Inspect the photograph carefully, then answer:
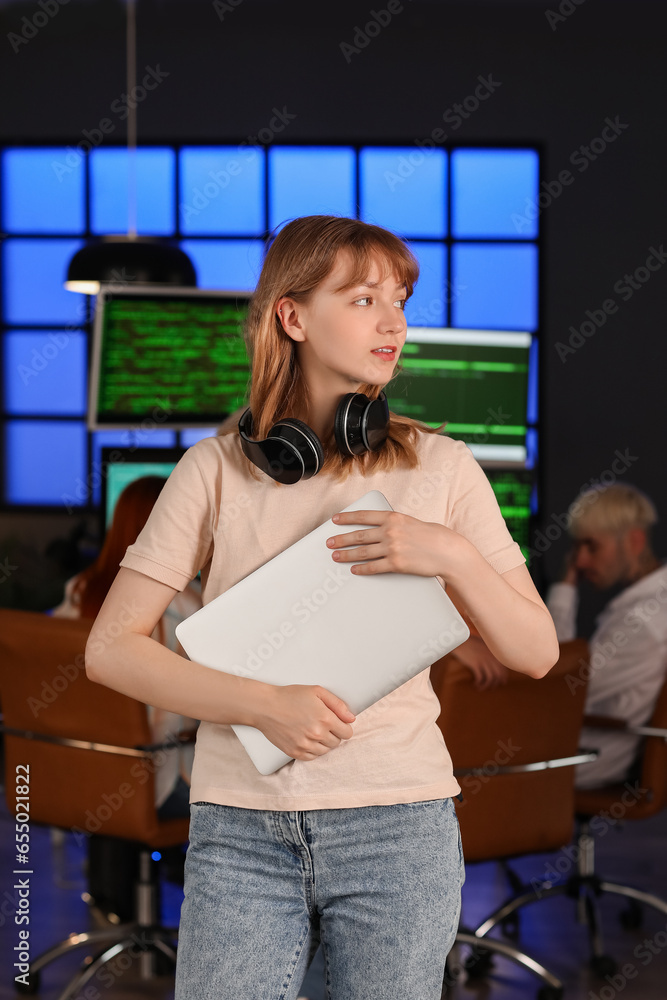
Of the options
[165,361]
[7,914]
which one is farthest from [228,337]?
[7,914]

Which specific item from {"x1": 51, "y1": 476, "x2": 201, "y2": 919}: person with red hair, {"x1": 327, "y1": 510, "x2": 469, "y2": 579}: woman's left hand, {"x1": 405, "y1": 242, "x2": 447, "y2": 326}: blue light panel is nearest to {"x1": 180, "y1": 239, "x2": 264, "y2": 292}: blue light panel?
{"x1": 405, "y1": 242, "x2": 447, "y2": 326}: blue light panel

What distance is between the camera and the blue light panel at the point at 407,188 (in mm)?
5727

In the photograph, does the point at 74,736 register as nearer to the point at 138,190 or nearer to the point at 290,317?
the point at 290,317

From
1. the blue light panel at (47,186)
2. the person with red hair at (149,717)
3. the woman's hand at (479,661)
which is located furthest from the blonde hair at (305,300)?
the blue light panel at (47,186)

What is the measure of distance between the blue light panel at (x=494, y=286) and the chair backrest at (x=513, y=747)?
12.3 feet

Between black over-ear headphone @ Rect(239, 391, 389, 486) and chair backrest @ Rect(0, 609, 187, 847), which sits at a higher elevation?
black over-ear headphone @ Rect(239, 391, 389, 486)

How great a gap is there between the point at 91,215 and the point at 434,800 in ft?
17.7

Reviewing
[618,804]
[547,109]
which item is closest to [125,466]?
[618,804]

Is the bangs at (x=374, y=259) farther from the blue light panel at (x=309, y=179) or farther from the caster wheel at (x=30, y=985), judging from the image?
the blue light panel at (x=309, y=179)

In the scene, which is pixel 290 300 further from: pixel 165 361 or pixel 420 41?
pixel 420 41

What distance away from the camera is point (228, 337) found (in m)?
3.02

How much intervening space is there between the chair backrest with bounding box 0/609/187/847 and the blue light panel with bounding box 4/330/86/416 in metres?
3.67

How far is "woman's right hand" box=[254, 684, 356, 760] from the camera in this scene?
3.05 ft

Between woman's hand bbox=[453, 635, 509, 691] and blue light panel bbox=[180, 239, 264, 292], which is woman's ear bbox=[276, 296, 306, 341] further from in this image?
blue light panel bbox=[180, 239, 264, 292]
